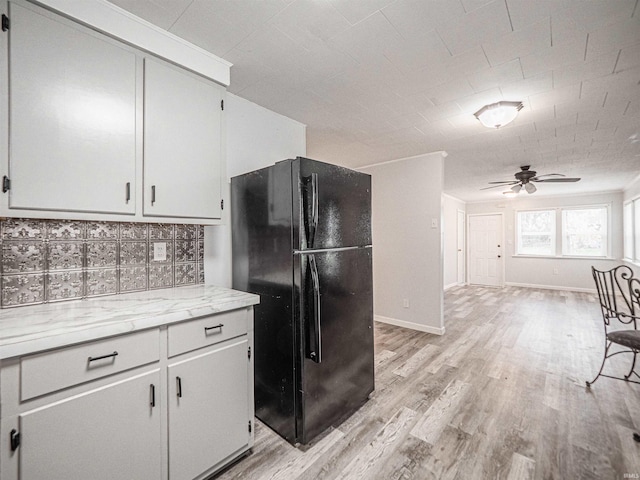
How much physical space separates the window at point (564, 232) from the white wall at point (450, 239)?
64.4 inches

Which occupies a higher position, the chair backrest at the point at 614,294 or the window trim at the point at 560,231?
the window trim at the point at 560,231

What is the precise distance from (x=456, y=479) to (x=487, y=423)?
0.65 m

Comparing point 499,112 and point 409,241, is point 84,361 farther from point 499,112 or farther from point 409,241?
point 409,241

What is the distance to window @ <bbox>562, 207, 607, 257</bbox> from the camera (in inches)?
264

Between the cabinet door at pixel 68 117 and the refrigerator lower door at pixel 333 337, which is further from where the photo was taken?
the refrigerator lower door at pixel 333 337

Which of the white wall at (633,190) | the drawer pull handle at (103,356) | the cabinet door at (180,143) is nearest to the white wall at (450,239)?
the white wall at (633,190)

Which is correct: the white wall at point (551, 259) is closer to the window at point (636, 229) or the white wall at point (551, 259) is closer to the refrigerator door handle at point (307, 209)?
the window at point (636, 229)

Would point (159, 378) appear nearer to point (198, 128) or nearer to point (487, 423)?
point (198, 128)

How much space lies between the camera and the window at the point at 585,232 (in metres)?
6.71

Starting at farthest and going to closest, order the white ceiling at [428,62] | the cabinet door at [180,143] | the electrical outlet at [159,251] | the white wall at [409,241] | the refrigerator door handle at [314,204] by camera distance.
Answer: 1. the white wall at [409,241]
2. the electrical outlet at [159,251]
3. the refrigerator door handle at [314,204]
4. the cabinet door at [180,143]
5. the white ceiling at [428,62]

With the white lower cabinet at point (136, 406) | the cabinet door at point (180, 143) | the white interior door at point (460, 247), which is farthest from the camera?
the white interior door at point (460, 247)

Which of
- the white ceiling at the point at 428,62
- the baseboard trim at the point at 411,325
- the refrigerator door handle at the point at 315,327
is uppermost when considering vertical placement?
the white ceiling at the point at 428,62

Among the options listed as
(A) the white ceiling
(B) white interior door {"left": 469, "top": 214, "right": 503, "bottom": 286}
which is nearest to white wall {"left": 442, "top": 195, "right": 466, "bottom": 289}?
(B) white interior door {"left": 469, "top": 214, "right": 503, "bottom": 286}

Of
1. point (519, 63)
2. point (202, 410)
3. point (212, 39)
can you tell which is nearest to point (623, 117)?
point (519, 63)
